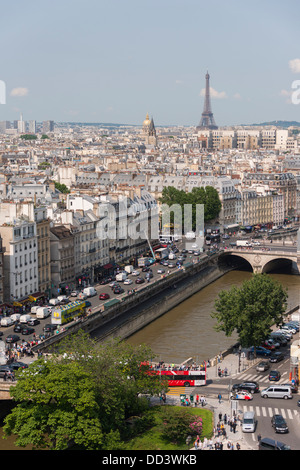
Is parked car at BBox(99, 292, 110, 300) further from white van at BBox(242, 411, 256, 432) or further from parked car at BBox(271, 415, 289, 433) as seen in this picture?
parked car at BBox(271, 415, 289, 433)

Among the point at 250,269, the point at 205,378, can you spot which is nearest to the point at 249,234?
the point at 250,269

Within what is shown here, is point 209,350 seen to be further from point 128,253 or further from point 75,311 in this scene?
point 128,253

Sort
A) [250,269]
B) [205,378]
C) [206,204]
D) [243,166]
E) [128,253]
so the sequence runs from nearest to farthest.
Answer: [205,378] → [128,253] → [250,269] → [206,204] → [243,166]

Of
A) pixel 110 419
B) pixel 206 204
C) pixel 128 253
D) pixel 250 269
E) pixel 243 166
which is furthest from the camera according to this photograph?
pixel 243 166

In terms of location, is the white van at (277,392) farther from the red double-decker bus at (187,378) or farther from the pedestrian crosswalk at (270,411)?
the red double-decker bus at (187,378)

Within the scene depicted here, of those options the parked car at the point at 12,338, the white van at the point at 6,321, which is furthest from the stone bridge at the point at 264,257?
the parked car at the point at 12,338

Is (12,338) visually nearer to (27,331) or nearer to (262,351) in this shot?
(27,331)

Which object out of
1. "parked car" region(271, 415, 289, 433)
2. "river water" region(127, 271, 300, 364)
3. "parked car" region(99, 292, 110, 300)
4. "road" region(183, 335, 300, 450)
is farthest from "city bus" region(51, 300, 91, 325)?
"parked car" region(271, 415, 289, 433)
